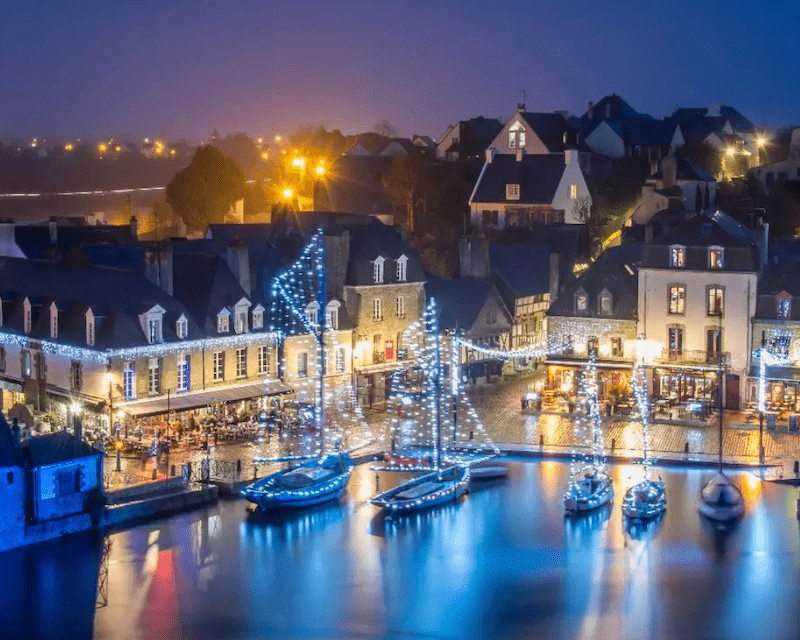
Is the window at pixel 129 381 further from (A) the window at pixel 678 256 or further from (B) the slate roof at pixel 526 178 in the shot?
(B) the slate roof at pixel 526 178

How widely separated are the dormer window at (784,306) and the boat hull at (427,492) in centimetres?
1006

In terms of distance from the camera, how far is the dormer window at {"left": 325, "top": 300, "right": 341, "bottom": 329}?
39625 mm

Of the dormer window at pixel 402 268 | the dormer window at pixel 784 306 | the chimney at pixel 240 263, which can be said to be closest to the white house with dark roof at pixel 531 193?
the dormer window at pixel 402 268

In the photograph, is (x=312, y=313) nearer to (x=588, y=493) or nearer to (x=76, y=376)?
(x=76, y=376)

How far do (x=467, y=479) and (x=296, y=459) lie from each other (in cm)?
369

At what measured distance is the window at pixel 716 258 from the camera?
1542 inches

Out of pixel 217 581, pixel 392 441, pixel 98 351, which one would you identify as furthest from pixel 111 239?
pixel 217 581

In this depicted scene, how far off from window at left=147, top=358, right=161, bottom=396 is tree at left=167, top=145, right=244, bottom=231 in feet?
72.6

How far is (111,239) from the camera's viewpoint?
A: 4553cm

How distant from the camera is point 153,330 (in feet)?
118

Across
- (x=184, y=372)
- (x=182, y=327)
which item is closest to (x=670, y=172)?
(x=182, y=327)

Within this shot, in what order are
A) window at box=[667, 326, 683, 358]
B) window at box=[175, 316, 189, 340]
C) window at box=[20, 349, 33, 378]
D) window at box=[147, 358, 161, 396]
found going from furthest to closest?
window at box=[667, 326, 683, 358] < window at box=[20, 349, 33, 378] < window at box=[175, 316, 189, 340] < window at box=[147, 358, 161, 396]

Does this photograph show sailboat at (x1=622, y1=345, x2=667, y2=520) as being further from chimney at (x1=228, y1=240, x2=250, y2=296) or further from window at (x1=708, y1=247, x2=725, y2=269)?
chimney at (x1=228, y1=240, x2=250, y2=296)

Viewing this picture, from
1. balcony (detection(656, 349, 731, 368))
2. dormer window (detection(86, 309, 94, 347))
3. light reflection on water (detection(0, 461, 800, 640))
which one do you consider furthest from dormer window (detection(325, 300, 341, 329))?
balcony (detection(656, 349, 731, 368))
